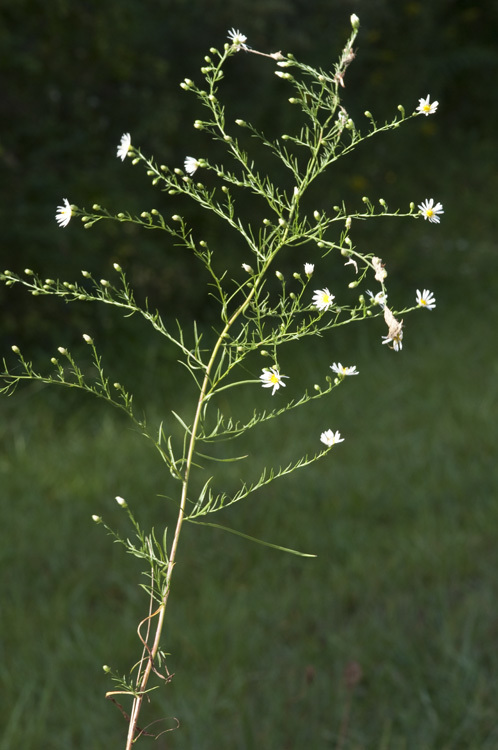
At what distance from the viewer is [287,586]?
315cm

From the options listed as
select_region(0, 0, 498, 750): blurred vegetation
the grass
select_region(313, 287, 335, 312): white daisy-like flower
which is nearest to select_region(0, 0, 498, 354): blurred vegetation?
select_region(0, 0, 498, 750): blurred vegetation

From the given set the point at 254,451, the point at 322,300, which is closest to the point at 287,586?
the point at 254,451

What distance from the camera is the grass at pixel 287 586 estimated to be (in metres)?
2.38

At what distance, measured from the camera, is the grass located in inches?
93.7

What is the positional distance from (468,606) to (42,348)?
122 inches

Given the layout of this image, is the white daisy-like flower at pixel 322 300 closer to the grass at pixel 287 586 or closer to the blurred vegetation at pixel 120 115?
the grass at pixel 287 586

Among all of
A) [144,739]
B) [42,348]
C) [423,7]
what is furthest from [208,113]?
[144,739]

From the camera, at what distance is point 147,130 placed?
5352 mm

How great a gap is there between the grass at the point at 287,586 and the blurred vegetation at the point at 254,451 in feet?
0.03

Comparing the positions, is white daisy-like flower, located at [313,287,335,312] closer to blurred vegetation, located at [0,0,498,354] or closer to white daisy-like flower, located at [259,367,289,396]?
white daisy-like flower, located at [259,367,289,396]

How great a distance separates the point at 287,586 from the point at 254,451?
1.23 meters

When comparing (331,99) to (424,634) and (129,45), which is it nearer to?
(424,634)

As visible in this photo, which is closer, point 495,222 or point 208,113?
point 208,113

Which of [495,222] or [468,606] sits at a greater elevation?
[468,606]
